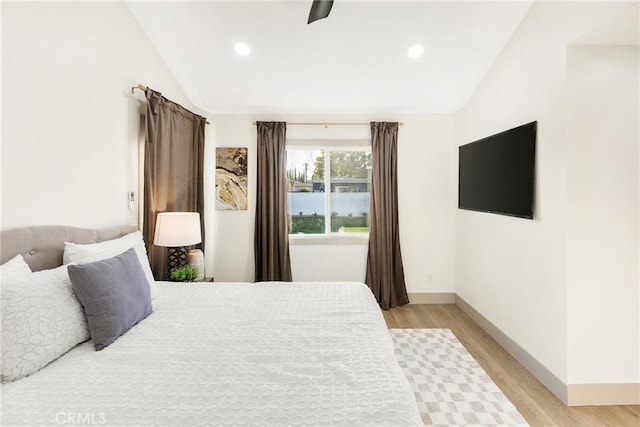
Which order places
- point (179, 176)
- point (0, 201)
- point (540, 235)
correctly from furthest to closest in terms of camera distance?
point (179, 176)
point (540, 235)
point (0, 201)

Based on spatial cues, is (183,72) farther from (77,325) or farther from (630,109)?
(630,109)

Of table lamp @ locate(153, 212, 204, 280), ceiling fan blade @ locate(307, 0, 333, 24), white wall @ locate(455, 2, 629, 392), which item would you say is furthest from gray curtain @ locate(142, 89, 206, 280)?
white wall @ locate(455, 2, 629, 392)

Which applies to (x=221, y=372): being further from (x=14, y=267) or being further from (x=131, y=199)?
(x=131, y=199)

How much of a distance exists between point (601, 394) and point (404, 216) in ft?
7.49

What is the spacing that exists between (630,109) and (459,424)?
222 centimetres

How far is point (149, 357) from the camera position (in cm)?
126

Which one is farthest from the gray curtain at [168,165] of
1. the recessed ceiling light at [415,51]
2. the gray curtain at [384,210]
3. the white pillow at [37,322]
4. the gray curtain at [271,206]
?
the recessed ceiling light at [415,51]

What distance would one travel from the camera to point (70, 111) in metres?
1.86

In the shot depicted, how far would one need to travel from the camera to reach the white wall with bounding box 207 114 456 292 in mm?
3799

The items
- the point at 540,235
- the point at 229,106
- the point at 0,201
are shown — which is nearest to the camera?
the point at 0,201

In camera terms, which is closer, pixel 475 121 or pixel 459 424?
pixel 459 424

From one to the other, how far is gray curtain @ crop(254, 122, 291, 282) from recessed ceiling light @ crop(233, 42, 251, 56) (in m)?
0.94

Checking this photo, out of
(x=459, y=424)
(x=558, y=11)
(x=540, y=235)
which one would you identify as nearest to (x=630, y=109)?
(x=558, y=11)

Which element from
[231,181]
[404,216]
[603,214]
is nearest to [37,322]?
[231,181]
